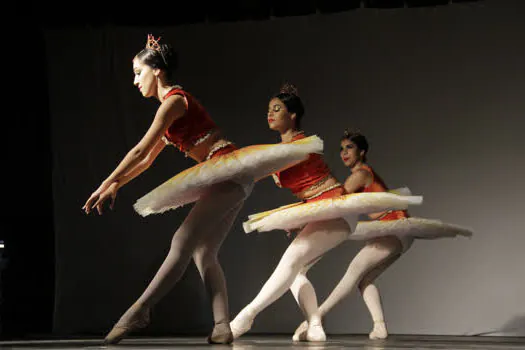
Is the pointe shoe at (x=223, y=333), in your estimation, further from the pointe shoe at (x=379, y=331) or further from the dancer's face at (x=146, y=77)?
the pointe shoe at (x=379, y=331)

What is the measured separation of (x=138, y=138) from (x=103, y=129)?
280 mm

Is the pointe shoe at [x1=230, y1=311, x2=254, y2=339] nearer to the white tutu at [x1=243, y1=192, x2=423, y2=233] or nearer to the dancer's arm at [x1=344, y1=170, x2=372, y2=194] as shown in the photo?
the white tutu at [x1=243, y1=192, x2=423, y2=233]

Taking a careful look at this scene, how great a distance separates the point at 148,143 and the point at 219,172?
303mm

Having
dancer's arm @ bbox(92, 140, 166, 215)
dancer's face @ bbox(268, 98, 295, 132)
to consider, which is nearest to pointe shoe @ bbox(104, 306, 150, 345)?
dancer's arm @ bbox(92, 140, 166, 215)

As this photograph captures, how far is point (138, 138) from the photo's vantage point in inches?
262

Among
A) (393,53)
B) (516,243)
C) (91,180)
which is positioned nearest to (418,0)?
(393,53)

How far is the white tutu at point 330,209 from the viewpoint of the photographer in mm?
4094

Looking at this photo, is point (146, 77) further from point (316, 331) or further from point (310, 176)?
point (316, 331)

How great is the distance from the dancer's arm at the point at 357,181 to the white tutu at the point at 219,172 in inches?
37.6

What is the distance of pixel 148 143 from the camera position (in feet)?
11.2

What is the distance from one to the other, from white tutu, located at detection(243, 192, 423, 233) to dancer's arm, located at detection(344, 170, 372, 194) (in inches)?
14.4

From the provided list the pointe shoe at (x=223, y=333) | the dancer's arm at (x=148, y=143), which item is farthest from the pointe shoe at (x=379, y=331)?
the dancer's arm at (x=148, y=143)

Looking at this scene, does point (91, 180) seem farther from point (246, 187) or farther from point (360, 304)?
point (246, 187)

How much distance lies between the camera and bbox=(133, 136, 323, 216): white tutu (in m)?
3.48
